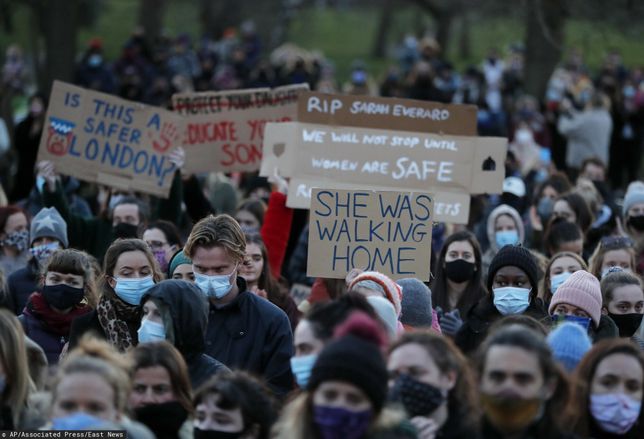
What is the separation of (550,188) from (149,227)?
470 cm

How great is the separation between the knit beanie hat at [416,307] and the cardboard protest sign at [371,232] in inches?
45.4

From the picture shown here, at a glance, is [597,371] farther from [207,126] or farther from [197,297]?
[207,126]

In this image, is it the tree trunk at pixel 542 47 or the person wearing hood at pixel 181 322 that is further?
the tree trunk at pixel 542 47

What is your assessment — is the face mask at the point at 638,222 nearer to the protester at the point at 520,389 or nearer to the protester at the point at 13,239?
the protester at the point at 13,239

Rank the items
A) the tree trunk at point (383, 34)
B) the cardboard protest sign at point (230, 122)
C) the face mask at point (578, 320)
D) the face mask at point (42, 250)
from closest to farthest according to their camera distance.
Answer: the face mask at point (578, 320)
the face mask at point (42, 250)
the cardboard protest sign at point (230, 122)
the tree trunk at point (383, 34)

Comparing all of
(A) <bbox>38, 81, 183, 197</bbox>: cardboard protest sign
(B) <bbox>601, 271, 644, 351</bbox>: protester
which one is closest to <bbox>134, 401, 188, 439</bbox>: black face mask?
(B) <bbox>601, 271, 644, 351</bbox>: protester

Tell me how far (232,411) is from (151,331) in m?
1.13

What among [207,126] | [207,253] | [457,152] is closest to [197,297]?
[207,253]

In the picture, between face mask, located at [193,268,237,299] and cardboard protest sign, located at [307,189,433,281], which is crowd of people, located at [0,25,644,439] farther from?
cardboard protest sign, located at [307,189,433,281]

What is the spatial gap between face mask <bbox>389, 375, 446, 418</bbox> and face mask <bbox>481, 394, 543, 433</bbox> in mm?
257

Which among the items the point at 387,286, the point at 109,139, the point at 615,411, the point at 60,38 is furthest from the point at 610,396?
the point at 60,38

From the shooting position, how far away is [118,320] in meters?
7.54

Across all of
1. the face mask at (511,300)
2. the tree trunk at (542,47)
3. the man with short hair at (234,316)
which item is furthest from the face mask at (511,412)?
the tree trunk at (542,47)

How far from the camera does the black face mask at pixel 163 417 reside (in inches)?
237
